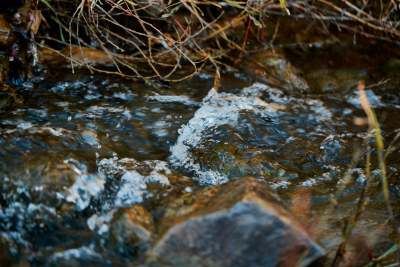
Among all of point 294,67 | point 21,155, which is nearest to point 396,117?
point 294,67

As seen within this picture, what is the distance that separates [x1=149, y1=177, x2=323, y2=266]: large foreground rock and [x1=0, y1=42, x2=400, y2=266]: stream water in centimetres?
24

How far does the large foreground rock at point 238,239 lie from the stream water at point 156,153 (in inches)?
9.6

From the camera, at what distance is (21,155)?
86.8 inches

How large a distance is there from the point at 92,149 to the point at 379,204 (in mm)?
1991

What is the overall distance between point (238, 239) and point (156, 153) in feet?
4.36

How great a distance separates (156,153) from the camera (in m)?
2.87

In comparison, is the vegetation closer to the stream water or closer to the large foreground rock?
the stream water

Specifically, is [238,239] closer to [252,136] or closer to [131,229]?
[131,229]

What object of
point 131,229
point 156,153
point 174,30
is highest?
point 174,30

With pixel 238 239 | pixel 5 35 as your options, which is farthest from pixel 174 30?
pixel 238 239

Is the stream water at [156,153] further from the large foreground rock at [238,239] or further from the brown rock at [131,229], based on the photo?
the large foreground rock at [238,239]

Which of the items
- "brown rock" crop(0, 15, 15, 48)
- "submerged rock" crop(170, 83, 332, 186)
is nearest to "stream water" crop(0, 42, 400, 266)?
"submerged rock" crop(170, 83, 332, 186)

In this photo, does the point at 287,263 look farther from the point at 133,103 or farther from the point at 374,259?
the point at 133,103

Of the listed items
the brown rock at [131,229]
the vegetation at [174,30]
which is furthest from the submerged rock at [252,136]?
the brown rock at [131,229]
